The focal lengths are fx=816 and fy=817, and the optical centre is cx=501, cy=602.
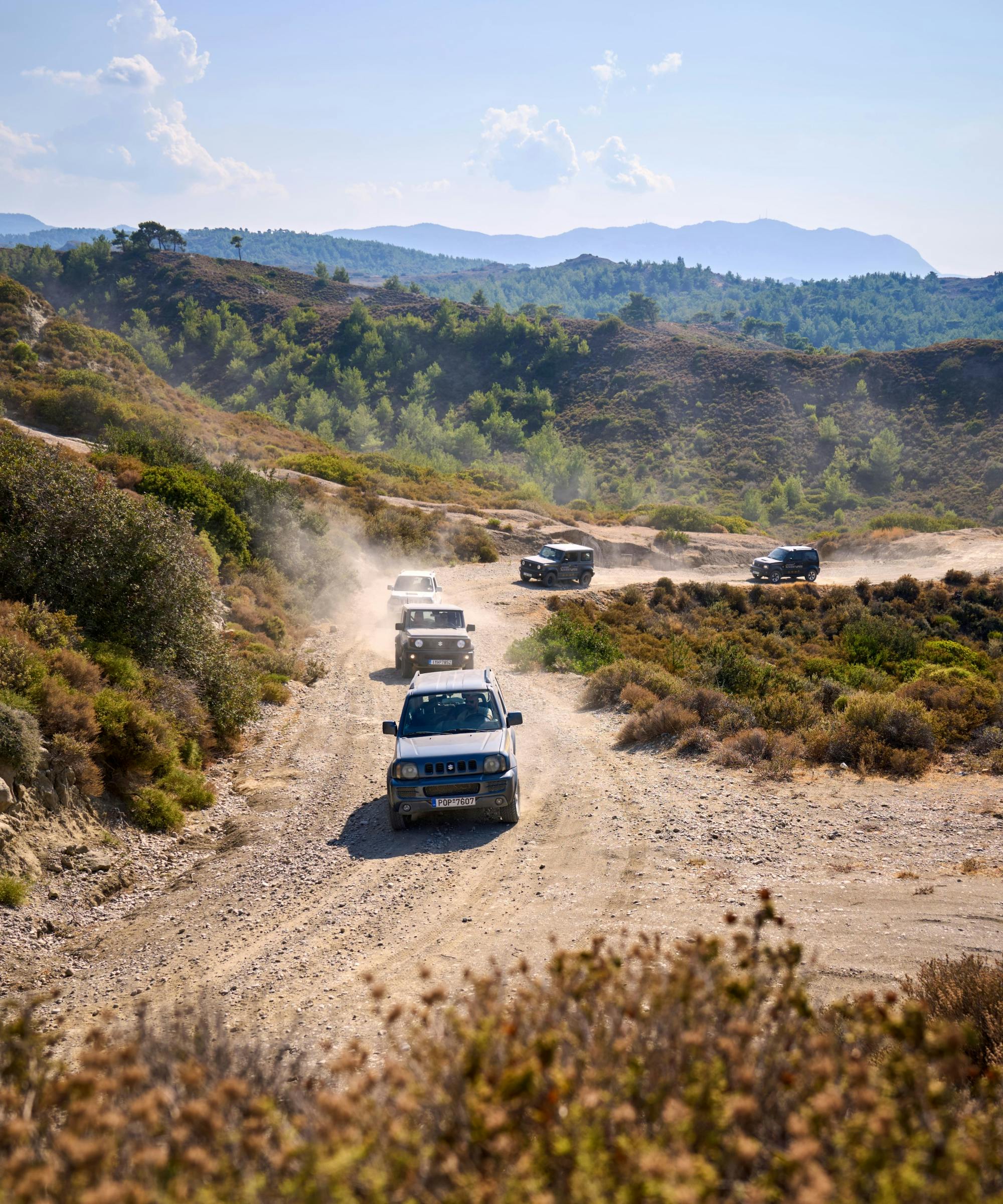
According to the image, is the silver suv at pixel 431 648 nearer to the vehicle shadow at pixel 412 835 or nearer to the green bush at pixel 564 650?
the green bush at pixel 564 650

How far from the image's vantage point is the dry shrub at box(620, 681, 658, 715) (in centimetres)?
1595

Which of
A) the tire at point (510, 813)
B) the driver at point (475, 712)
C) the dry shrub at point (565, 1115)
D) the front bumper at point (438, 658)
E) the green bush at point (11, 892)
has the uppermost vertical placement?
the dry shrub at point (565, 1115)

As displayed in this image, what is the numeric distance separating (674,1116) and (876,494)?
86.6m

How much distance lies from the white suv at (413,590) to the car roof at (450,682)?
11976 millimetres

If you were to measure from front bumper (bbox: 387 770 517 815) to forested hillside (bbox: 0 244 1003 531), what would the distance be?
48.0 meters

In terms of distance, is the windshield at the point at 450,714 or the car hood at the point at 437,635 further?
the car hood at the point at 437,635

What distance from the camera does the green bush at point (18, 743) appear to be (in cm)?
873

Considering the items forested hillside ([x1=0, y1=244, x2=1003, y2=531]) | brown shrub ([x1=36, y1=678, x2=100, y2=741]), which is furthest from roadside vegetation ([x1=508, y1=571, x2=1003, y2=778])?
forested hillside ([x1=0, y1=244, x2=1003, y2=531])

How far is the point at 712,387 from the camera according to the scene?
100 metres

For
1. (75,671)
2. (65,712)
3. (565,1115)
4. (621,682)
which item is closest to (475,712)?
(65,712)

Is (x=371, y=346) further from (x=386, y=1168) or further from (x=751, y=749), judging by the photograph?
(x=386, y=1168)

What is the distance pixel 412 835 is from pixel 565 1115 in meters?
7.49

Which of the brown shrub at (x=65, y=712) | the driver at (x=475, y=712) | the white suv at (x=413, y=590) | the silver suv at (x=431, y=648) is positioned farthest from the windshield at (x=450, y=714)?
the white suv at (x=413, y=590)

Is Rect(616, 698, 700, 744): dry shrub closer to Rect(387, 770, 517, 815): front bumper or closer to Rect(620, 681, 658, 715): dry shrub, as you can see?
Rect(620, 681, 658, 715): dry shrub
